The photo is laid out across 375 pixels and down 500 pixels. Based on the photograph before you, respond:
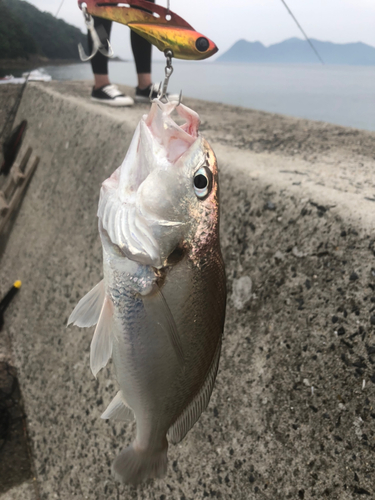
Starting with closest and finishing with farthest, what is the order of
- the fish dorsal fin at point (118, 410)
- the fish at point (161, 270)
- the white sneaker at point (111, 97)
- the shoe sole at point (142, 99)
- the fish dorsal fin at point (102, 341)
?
the fish at point (161, 270), the fish dorsal fin at point (102, 341), the fish dorsal fin at point (118, 410), the white sneaker at point (111, 97), the shoe sole at point (142, 99)

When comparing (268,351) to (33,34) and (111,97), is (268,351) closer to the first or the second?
(111,97)

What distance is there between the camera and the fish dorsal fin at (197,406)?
3.17 ft

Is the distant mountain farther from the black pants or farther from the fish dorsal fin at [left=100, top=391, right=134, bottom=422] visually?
the fish dorsal fin at [left=100, top=391, right=134, bottom=422]

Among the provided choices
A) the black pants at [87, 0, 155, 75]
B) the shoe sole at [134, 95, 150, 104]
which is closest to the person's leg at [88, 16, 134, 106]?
the black pants at [87, 0, 155, 75]

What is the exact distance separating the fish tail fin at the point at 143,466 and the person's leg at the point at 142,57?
242 centimetres

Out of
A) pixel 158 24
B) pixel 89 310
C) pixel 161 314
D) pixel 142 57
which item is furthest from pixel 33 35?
pixel 161 314

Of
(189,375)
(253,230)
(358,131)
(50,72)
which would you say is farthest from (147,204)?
(50,72)

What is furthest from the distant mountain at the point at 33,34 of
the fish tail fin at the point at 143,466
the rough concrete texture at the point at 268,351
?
the fish tail fin at the point at 143,466

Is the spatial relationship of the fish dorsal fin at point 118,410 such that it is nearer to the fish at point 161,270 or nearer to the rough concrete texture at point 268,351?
the fish at point 161,270

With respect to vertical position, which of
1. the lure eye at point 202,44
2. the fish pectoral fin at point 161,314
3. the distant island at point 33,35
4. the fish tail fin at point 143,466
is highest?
the distant island at point 33,35

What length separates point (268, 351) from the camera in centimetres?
125

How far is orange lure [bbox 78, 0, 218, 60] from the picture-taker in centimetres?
86

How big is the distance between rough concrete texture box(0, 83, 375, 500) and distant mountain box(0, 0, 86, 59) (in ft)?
3.73

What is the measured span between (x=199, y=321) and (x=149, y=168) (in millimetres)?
400
